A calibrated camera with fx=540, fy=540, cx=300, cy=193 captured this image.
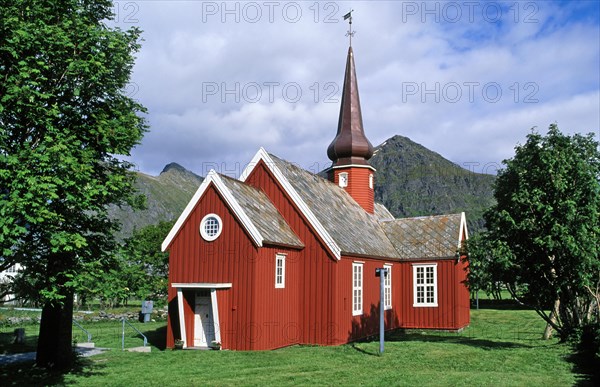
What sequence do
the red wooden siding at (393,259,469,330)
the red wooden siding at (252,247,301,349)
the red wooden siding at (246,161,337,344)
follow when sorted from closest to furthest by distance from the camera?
the red wooden siding at (252,247,301,349) < the red wooden siding at (246,161,337,344) < the red wooden siding at (393,259,469,330)

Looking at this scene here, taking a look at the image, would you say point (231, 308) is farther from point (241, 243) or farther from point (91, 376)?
point (91, 376)

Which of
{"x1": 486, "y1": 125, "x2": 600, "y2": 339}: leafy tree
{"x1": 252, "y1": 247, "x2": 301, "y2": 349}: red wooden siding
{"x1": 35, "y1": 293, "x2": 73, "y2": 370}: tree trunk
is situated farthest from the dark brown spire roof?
{"x1": 35, "y1": 293, "x2": 73, "y2": 370}: tree trunk

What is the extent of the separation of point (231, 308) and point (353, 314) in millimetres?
5897

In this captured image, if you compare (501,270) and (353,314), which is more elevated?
(501,270)

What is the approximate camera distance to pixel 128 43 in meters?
14.2

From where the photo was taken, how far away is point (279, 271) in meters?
20.5

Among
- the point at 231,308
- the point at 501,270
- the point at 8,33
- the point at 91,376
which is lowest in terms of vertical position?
the point at 91,376

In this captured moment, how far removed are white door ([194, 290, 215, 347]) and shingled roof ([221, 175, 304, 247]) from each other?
3.32m

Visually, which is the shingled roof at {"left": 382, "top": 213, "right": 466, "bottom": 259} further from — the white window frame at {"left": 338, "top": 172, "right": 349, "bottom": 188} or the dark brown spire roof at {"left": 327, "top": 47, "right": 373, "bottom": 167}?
the dark brown spire roof at {"left": 327, "top": 47, "right": 373, "bottom": 167}

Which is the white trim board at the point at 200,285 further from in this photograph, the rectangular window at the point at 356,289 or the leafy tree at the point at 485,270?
the leafy tree at the point at 485,270

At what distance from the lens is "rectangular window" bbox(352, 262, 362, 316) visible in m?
22.8

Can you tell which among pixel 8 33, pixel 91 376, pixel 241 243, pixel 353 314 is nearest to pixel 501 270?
pixel 353 314

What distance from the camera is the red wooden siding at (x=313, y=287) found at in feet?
68.6

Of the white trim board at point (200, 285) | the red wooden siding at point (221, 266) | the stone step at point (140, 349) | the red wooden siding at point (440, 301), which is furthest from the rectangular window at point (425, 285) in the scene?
the stone step at point (140, 349)
